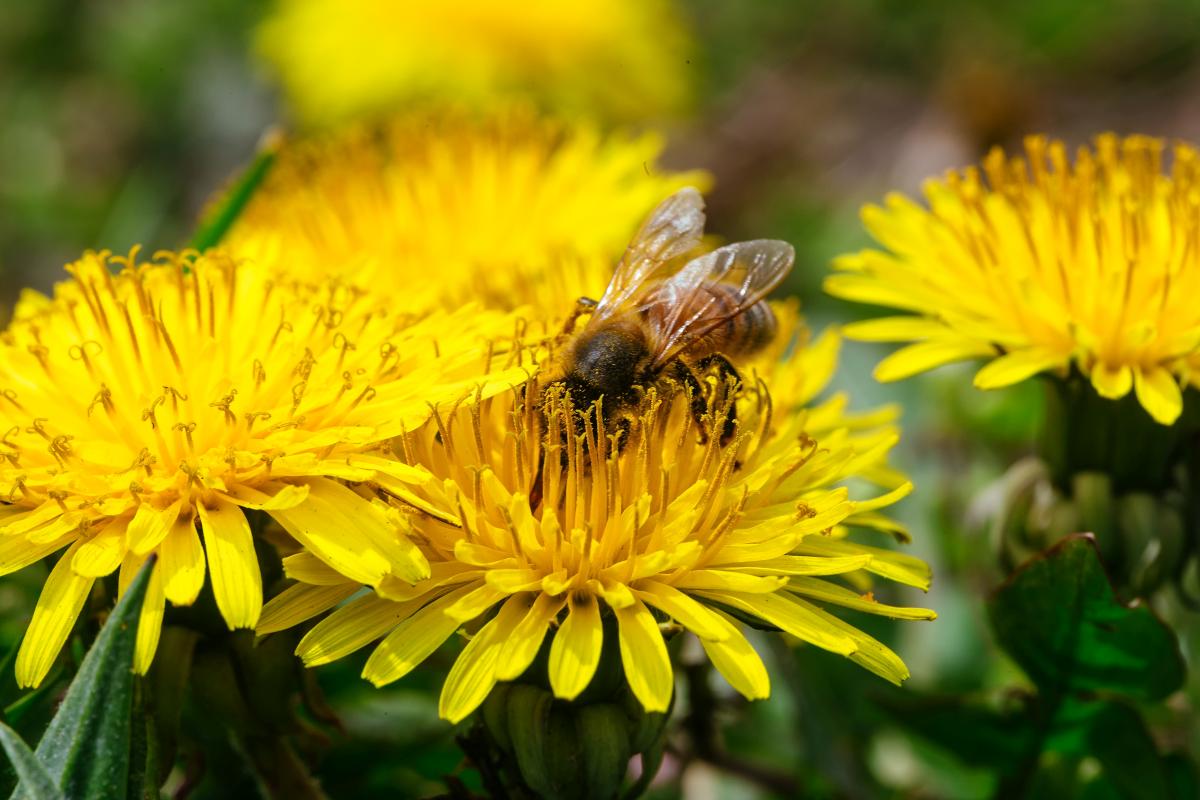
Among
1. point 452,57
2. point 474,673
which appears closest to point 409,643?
point 474,673

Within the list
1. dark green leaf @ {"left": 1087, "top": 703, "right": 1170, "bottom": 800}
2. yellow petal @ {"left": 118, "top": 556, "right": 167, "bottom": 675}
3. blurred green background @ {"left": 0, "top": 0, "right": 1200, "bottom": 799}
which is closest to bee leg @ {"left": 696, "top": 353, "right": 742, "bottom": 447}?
blurred green background @ {"left": 0, "top": 0, "right": 1200, "bottom": 799}

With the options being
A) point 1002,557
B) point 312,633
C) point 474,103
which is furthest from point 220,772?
point 474,103

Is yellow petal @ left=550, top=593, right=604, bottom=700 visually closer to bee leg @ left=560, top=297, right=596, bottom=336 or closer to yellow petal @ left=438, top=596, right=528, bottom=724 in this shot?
yellow petal @ left=438, top=596, right=528, bottom=724

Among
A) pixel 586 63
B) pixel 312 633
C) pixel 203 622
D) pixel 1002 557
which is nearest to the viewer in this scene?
pixel 312 633

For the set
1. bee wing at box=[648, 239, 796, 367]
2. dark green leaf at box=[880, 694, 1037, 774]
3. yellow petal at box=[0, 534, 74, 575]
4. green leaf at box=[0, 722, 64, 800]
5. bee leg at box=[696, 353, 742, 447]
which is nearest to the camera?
green leaf at box=[0, 722, 64, 800]

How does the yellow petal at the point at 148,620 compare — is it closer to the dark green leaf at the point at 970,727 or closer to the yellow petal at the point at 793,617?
the yellow petal at the point at 793,617

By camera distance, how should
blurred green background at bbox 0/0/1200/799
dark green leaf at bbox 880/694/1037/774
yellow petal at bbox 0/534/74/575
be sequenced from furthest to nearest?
blurred green background at bbox 0/0/1200/799 → dark green leaf at bbox 880/694/1037/774 → yellow petal at bbox 0/534/74/575

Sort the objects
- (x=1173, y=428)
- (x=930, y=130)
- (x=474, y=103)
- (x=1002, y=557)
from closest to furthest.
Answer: (x=1173, y=428) → (x=1002, y=557) → (x=474, y=103) → (x=930, y=130)

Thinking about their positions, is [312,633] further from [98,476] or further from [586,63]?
[586,63]

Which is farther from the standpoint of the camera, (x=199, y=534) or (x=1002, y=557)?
(x=1002, y=557)
